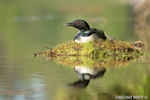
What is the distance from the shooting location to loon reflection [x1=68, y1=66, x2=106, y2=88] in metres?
7.55

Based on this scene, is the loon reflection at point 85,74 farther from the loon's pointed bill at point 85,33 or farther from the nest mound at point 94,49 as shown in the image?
the loon's pointed bill at point 85,33

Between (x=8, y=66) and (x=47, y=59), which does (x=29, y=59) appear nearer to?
(x=47, y=59)

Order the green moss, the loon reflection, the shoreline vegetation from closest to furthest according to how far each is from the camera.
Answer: the loon reflection → the shoreline vegetation → the green moss

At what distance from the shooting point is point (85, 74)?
858 centimetres

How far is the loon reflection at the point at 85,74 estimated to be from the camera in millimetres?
7548

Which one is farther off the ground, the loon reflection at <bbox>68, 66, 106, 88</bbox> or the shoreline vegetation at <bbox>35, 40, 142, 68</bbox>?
the shoreline vegetation at <bbox>35, 40, 142, 68</bbox>

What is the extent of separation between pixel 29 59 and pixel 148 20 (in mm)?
20780

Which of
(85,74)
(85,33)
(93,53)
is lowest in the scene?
(85,74)

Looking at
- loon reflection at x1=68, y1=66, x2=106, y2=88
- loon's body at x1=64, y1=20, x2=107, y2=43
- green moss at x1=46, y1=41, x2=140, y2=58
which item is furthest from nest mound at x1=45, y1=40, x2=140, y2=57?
loon reflection at x1=68, y1=66, x2=106, y2=88

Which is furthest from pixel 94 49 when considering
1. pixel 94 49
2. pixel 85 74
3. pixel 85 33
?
pixel 85 74

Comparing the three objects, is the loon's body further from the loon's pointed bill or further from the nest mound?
the nest mound

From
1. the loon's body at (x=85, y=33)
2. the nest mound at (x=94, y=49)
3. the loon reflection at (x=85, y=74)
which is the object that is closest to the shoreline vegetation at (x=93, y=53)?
the nest mound at (x=94, y=49)

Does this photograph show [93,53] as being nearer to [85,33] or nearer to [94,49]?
[94,49]

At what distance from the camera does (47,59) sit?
10.9 metres
